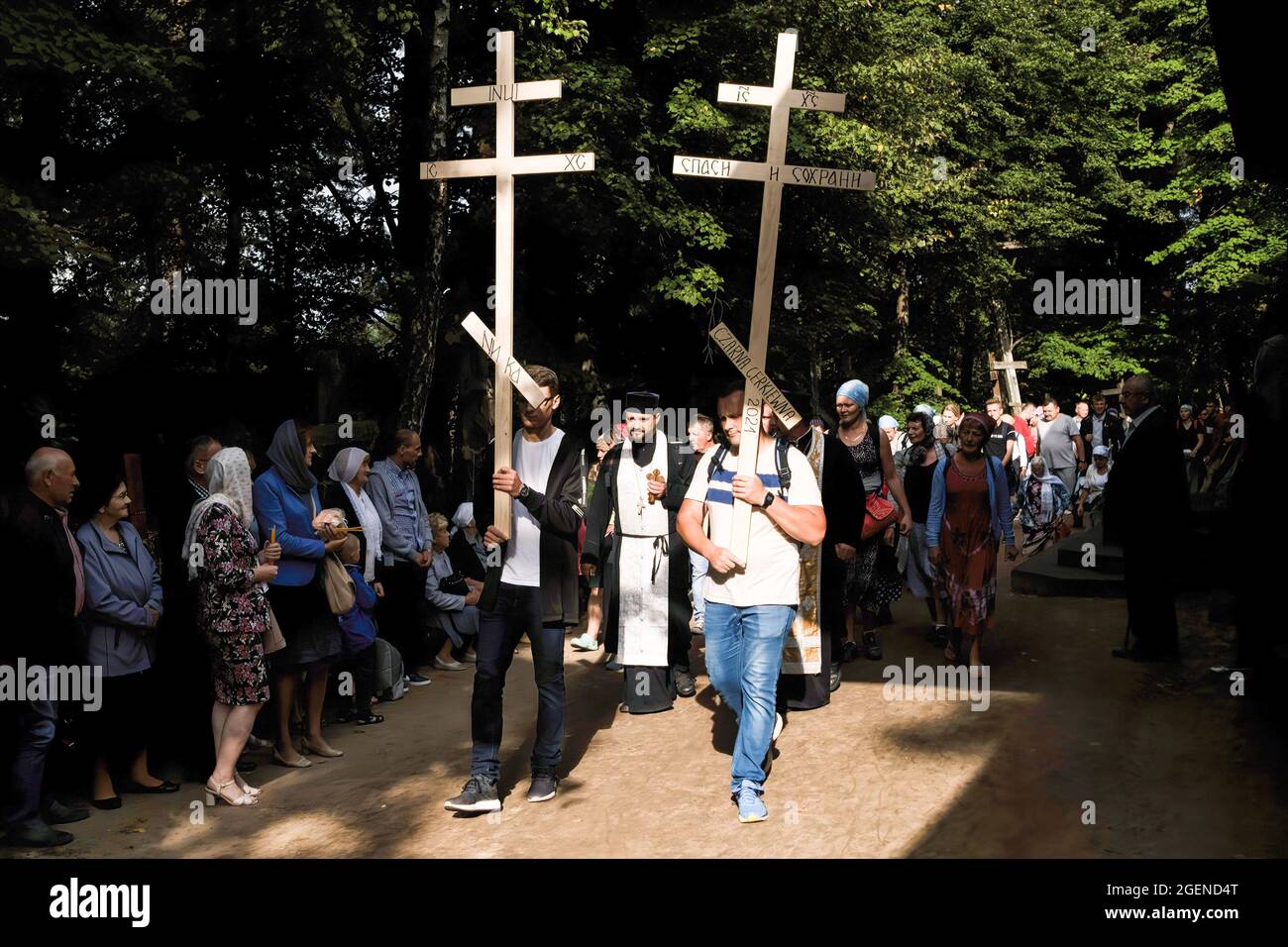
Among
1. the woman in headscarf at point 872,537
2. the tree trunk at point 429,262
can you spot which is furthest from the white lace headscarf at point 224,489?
the tree trunk at point 429,262

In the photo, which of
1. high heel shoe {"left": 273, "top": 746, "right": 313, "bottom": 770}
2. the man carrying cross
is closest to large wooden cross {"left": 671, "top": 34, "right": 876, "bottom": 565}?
the man carrying cross

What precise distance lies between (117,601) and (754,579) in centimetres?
345

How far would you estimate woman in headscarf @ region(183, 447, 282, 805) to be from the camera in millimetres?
6605

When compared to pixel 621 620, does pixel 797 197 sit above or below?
above

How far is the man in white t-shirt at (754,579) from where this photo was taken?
Result: 6113 millimetres

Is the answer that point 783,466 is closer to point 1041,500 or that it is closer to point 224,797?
point 224,797

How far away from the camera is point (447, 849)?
5.96m

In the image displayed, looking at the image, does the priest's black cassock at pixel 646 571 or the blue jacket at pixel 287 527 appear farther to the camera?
the priest's black cassock at pixel 646 571

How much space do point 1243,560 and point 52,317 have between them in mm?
13211

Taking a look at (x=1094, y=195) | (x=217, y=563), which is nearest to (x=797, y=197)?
(x=1094, y=195)

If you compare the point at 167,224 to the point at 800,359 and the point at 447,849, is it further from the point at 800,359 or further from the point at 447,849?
the point at 447,849

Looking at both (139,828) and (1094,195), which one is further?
(1094,195)

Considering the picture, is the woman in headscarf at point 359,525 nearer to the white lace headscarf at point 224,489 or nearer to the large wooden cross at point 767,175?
the white lace headscarf at point 224,489

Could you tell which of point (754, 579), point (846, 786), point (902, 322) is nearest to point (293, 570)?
point (754, 579)
